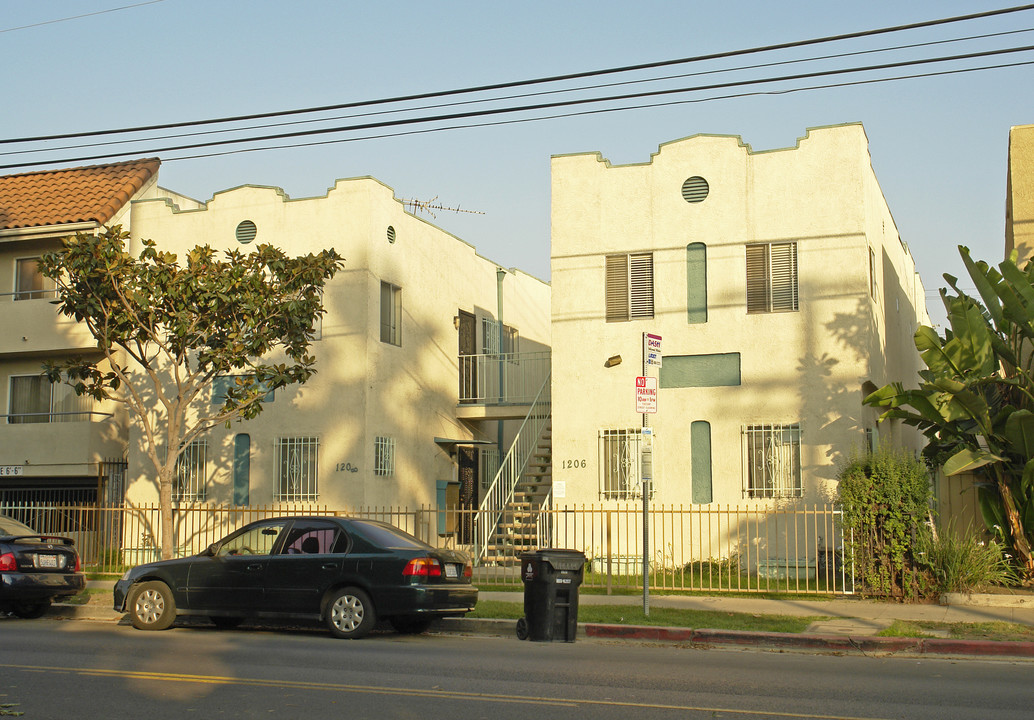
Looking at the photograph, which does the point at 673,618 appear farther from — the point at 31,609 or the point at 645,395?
the point at 31,609

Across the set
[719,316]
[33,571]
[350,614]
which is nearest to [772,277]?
[719,316]

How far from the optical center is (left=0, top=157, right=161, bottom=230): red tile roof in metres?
24.4

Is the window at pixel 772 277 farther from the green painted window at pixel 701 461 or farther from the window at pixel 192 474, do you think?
the window at pixel 192 474

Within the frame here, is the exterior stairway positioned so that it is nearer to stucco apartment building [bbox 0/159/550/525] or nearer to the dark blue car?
stucco apartment building [bbox 0/159/550/525]

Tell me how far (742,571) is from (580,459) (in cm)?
362

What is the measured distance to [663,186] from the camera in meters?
20.7

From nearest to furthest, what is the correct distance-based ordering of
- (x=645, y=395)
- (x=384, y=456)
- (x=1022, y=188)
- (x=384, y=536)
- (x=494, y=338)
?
(x=384, y=536) → (x=645, y=395) → (x=1022, y=188) → (x=384, y=456) → (x=494, y=338)

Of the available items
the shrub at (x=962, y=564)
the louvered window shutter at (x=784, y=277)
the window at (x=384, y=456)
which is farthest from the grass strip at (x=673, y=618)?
the window at (x=384, y=456)

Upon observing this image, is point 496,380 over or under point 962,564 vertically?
over

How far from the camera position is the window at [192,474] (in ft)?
75.0

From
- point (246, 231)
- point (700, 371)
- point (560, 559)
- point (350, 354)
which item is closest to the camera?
point (560, 559)

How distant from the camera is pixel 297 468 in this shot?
22.3m

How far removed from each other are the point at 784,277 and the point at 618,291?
308 cm

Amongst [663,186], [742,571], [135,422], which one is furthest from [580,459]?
[135,422]
